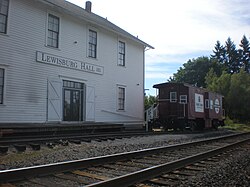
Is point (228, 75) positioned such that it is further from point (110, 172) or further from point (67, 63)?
point (110, 172)

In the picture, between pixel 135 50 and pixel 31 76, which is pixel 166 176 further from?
pixel 135 50

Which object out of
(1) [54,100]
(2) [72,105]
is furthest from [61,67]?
(2) [72,105]

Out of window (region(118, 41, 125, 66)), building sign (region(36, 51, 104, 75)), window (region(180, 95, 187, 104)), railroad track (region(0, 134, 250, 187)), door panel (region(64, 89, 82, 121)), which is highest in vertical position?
window (region(118, 41, 125, 66))

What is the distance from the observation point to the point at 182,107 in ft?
73.3

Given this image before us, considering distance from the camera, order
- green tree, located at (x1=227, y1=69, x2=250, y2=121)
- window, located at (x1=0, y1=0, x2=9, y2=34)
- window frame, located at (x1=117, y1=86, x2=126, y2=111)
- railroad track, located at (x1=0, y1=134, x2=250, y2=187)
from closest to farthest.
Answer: railroad track, located at (x1=0, y1=134, x2=250, y2=187)
window, located at (x1=0, y1=0, x2=9, y2=34)
window frame, located at (x1=117, y1=86, x2=126, y2=111)
green tree, located at (x1=227, y1=69, x2=250, y2=121)

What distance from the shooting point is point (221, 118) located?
95.8 feet

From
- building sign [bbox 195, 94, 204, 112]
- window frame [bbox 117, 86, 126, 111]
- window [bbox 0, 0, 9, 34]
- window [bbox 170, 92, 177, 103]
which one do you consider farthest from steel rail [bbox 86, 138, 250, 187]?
building sign [bbox 195, 94, 204, 112]

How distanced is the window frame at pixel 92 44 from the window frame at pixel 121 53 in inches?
111

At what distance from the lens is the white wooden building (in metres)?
14.9

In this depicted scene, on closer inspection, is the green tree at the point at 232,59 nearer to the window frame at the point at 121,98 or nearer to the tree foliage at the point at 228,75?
the tree foliage at the point at 228,75

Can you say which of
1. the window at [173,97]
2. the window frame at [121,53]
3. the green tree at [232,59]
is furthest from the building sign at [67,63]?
the green tree at [232,59]

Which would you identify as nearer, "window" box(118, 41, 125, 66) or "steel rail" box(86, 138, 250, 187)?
"steel rail" box(86, 138, 250, 187)

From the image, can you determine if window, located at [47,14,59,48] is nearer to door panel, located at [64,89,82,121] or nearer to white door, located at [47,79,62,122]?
white door, located at [47,79,62,122]

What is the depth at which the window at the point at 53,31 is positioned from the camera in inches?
673
